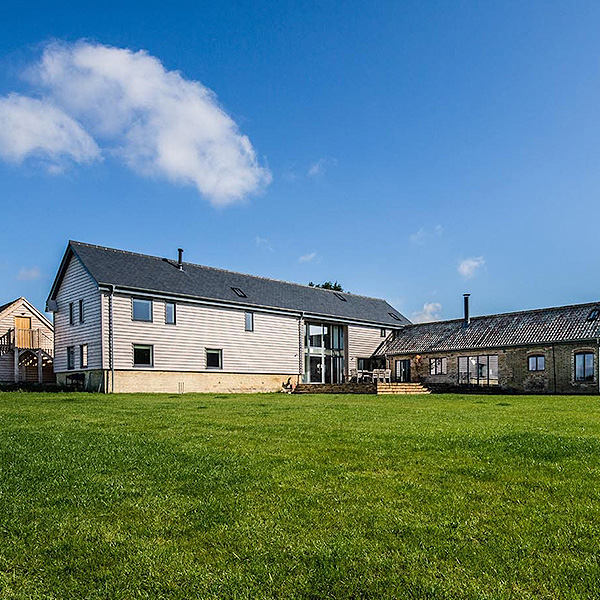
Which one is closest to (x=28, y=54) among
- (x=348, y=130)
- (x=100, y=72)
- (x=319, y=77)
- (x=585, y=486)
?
(x=100, y=72)

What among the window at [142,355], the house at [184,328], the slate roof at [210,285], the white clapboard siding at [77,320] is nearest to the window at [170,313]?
the house at [184,328]

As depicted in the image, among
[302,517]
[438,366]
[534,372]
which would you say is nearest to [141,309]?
[438,366]

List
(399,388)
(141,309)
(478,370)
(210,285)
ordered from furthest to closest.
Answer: (478,370)
(210,285)
(399,388)
(141,309)

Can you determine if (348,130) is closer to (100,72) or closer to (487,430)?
(100,72)

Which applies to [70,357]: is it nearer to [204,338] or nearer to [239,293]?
[204,338]

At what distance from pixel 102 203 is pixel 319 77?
8911 millimetres

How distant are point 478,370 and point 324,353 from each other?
9.68 metres

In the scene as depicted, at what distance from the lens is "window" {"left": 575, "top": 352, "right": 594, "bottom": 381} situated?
25.4m

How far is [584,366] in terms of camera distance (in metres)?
25.6

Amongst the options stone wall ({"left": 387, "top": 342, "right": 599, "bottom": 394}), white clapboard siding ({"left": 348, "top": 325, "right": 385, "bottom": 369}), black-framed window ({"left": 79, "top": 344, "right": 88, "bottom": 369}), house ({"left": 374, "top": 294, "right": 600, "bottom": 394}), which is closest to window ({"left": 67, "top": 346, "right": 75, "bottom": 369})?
black-framed window ({"left": 79, "top": 344, "right": 88, "bottom": 369})

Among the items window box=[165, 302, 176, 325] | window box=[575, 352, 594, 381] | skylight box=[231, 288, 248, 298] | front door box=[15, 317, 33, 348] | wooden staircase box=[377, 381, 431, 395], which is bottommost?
wooden staircase box=[377, 381, 431, 395]

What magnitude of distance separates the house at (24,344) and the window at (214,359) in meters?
12.3

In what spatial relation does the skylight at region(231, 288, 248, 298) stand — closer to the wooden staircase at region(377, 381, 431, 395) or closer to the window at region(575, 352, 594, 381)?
the wooden staircase at region(377, 381, 431, 395)

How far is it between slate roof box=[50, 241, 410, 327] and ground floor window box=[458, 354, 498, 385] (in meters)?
7.72
